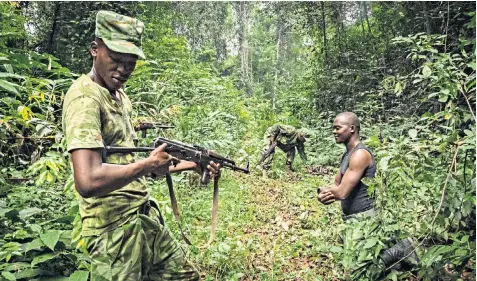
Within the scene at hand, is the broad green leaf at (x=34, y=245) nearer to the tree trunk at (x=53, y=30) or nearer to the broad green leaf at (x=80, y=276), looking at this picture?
the broad green leaf at (x=80, y=276)

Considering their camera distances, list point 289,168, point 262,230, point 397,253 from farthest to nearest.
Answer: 1. point 289,168
2. point 262,230
3. point 397,253

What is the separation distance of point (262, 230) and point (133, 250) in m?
3.62

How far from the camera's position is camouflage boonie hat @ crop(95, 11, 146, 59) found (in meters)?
2.24

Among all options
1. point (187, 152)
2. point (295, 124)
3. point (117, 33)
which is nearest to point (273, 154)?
point (295, 124)

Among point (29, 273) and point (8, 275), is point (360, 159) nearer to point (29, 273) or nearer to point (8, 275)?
point (29, 273)

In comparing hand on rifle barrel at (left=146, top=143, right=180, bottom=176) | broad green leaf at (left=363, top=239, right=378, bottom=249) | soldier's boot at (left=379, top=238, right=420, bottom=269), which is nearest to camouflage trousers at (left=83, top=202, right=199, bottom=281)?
hand on rifle barrel at (left=146, top=143, right=180, bottom=176)

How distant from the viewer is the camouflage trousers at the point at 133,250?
233cm

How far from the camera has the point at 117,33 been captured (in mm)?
2289

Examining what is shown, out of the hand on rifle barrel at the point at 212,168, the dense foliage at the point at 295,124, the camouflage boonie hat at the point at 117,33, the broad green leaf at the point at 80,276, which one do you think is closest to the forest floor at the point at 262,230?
the dense foliage at the point at 295,124

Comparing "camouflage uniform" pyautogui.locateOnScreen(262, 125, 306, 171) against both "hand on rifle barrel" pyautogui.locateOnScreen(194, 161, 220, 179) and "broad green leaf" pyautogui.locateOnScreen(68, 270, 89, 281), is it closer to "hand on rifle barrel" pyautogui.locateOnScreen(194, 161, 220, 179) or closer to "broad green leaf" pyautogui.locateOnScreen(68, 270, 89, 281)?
"hand on rifle barrel" pyautogui.locateOnScreen(194, 161, 220, 179)

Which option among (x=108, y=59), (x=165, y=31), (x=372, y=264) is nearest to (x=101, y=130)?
(x=108, y=59)

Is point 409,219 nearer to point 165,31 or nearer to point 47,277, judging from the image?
point 47,277

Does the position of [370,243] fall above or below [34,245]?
below

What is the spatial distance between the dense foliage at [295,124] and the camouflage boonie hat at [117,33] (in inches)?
34.6
